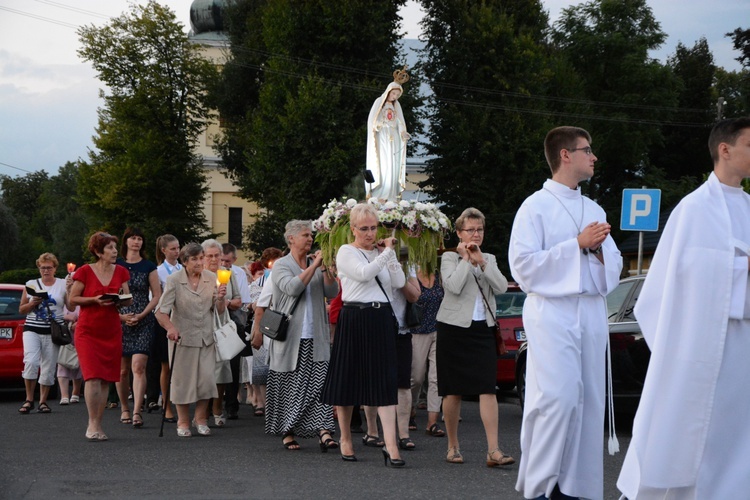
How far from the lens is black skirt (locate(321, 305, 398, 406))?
9.05m

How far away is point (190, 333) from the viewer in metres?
11.4

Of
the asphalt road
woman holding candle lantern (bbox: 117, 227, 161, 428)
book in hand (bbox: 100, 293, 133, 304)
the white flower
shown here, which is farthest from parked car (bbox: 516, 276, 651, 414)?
woman holding candle lantern (bbox: 117, 227, 161, 428)

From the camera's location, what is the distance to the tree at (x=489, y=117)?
1550 inches

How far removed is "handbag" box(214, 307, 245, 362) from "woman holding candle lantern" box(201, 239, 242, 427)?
2.34 feet

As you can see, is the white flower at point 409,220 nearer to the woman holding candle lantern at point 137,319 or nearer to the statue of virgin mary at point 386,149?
the woman holding candle lantern at point 137,319

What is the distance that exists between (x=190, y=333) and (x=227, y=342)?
387 mm

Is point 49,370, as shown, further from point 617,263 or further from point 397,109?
point 617,263

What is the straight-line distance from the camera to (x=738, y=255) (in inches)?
218

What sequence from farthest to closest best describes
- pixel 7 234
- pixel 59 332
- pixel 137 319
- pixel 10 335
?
pixel 7 234, pixel 10 335, pixel 59 332, pixel 137 319

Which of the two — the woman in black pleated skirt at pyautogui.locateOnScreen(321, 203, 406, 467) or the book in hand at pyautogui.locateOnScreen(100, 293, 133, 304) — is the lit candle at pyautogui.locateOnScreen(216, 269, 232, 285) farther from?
the woman in black pleated skirt at pyautogui.locateOnScreen(321, 203, 406, 467)

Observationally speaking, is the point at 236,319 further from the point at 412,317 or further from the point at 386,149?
the point at 412,317

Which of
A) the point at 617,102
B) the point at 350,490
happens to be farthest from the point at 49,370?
the point at 617,102

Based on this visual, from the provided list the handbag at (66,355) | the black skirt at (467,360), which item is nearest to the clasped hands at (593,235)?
the black skirt at (467,360)

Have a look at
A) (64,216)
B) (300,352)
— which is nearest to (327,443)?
(300,352)
